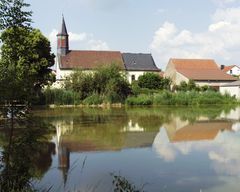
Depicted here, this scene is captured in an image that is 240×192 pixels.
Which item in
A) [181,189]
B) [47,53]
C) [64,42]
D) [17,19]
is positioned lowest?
[181,189]

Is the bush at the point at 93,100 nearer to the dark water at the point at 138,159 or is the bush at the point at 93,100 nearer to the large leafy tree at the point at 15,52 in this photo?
the dark water at the point at 138,159

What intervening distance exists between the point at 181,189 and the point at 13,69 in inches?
159

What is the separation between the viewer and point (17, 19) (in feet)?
20.5

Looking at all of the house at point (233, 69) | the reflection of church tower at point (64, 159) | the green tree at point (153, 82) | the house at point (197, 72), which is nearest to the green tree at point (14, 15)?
the reflection of church tower at point (64, 159)

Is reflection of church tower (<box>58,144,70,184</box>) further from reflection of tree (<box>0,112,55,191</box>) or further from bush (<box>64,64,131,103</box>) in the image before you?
bush (<box>64,64,131,103</box>)

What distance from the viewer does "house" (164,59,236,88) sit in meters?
59.7

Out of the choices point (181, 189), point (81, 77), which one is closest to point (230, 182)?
point (181, 189)

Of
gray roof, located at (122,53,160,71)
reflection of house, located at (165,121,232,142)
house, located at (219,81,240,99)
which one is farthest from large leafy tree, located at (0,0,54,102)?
gray roof, located at (122,53,160,71)

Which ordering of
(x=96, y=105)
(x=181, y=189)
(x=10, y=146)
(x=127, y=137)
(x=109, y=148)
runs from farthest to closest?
(x=96, y=105) < (x=127, y=137) < (x=109, y=148) < (x=181, y=189) < (x=10, y=146)

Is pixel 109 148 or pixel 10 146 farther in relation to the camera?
pixel 109 148

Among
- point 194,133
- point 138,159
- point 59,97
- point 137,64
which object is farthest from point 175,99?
point 138,159

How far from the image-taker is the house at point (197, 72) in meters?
59.7

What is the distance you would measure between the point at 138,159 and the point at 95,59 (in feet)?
181

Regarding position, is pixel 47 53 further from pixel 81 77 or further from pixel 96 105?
pixel 96 105
